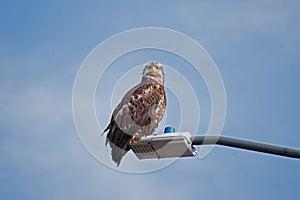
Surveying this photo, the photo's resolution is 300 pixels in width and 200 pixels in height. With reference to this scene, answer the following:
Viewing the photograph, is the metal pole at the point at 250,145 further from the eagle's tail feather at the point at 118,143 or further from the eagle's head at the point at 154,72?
the eagle's head at the point at 154,72

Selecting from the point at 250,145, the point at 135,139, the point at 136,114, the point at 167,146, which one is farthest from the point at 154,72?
the point at 250,145

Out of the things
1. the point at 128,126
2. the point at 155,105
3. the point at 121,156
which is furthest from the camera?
the point at 155,105

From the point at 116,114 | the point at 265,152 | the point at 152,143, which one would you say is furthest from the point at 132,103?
the point at 265,152

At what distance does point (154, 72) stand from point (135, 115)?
2.31 m

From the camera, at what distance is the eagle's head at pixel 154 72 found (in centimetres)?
1562

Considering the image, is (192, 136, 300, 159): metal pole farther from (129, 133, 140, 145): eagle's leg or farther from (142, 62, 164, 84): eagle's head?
(142, 62, 164, 84): eagle's head

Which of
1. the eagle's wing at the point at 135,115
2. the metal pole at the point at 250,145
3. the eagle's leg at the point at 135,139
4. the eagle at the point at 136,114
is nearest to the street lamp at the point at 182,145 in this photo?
the metal pole at the point at 250,145

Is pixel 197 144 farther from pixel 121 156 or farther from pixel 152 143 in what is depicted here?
pixel 121 156

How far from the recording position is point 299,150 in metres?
8.28

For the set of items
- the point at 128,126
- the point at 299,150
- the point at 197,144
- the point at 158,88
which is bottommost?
the point at 299,150

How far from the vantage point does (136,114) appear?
45.1 ft

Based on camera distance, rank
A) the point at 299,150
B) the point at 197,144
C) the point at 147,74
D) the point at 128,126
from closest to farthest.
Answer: the point at 299,150
the point at 197,144
the point at 128,126
the point at 147,74

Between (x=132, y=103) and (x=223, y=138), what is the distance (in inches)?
211

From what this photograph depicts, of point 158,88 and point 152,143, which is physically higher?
point 158,88
